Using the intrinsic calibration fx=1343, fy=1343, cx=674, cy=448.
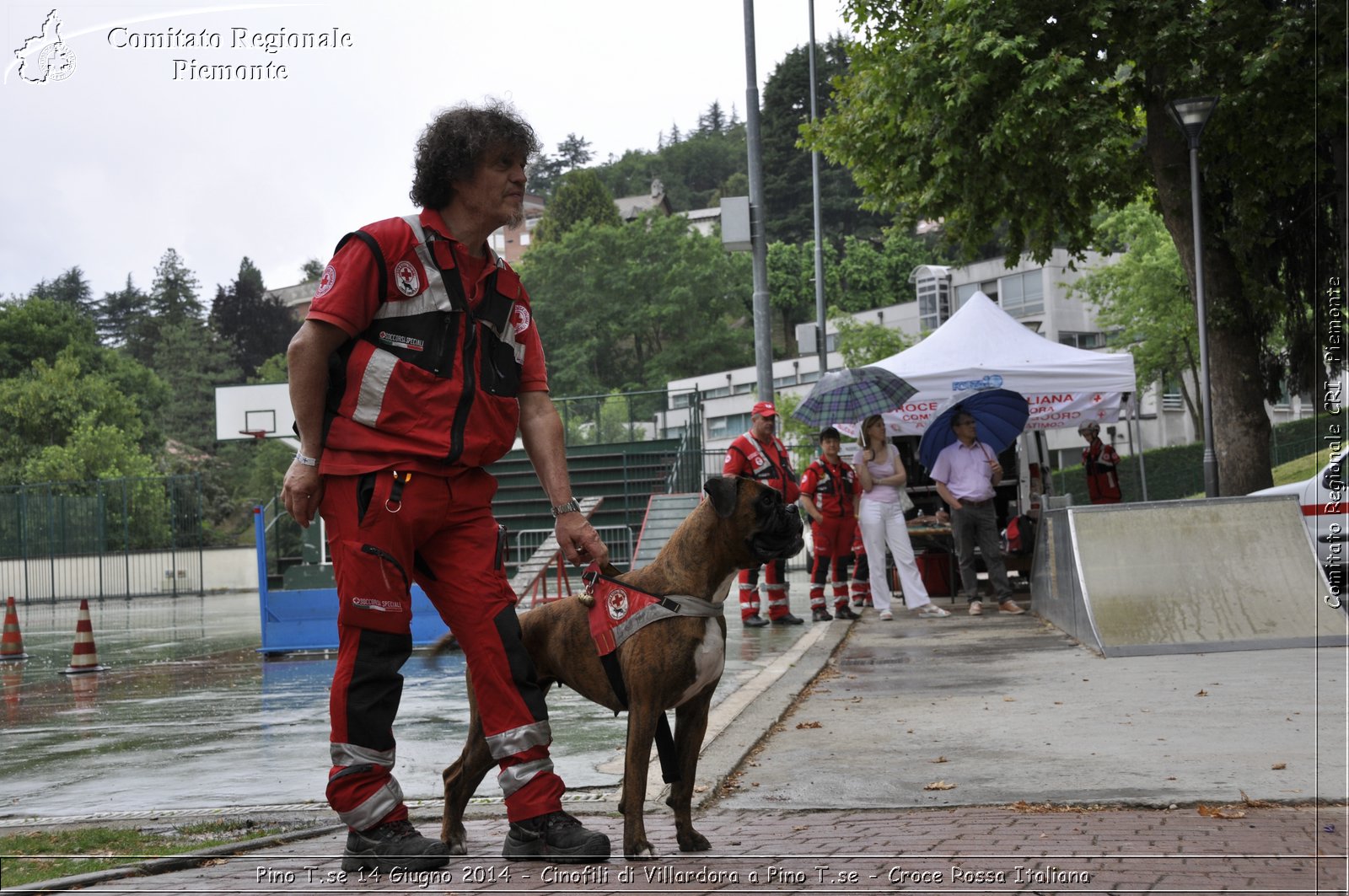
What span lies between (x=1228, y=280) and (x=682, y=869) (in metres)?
15.5

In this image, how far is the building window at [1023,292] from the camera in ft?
221

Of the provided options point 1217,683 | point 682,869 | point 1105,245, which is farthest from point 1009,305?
point 682,869

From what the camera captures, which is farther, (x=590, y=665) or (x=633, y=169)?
(x=633, y=169)

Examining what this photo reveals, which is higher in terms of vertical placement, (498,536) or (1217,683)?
(498,536)

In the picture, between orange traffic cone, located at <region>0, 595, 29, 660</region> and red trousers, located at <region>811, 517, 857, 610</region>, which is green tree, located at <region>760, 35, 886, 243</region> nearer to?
orange traffic cone, located at <region>0, 595, 29, 660</region>

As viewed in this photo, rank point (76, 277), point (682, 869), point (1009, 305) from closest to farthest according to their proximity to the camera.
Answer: point (682, 869)
point (1009, 305)
point (76, 277)

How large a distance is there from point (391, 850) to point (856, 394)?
12226 millimetres

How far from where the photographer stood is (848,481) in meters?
14.3

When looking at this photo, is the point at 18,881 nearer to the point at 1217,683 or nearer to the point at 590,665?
the point at 590,665

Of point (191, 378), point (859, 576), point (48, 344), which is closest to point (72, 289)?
point (191, 378)

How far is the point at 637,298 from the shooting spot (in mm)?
93062

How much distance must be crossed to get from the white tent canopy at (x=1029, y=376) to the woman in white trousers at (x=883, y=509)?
8.72ft

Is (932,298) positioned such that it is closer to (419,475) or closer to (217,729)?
(217,729)

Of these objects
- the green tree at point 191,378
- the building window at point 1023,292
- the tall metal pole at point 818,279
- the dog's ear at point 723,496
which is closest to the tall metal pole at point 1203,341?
the dog's ear at point 723,496
